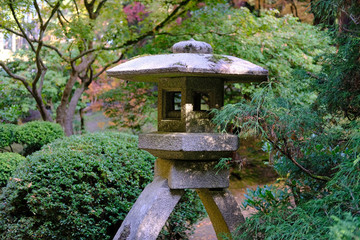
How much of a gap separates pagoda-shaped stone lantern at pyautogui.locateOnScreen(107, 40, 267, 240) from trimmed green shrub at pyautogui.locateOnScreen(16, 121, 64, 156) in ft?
18.1

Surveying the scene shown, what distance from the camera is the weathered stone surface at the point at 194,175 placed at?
3275 millimetres

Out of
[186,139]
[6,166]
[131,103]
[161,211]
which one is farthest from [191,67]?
[131,103]

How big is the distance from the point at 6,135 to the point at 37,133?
0.65 m

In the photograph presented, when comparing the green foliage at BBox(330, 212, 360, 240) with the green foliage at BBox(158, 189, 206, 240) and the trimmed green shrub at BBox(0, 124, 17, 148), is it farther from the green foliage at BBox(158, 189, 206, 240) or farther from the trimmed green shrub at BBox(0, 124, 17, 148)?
the trimmed green shrub at BBox(0, 124, 17, 148)

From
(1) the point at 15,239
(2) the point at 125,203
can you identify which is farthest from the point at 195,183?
(1) the point at 15,239

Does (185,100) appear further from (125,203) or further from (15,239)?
(15,239)

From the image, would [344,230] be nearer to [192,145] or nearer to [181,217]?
[192,145]

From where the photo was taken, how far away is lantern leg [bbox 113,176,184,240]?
319 cm

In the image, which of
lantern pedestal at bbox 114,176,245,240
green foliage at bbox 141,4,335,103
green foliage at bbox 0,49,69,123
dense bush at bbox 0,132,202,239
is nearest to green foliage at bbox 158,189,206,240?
dense bush at bbox 0,132,202,239

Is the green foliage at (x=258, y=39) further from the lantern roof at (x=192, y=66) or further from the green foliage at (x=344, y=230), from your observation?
the green foliage at (x=344, y=230)

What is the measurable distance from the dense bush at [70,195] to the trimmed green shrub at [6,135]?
394cm

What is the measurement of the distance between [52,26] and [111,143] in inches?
161

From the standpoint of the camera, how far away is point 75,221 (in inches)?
160

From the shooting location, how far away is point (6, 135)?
8.01 m
